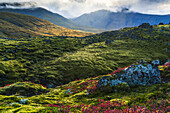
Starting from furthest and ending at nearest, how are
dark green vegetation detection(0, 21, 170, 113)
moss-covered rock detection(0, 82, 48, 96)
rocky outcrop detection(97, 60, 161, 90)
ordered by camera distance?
moss-covered rock detection(0, 82, 48, 96), dark green vegetation detection(0, 21, 170, 113), rocky outcrop detection(97, 60, 161, 90)

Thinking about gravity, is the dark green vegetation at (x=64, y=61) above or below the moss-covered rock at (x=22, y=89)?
above

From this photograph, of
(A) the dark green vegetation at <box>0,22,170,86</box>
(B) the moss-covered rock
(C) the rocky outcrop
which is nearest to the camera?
(C) the rocky outcrop

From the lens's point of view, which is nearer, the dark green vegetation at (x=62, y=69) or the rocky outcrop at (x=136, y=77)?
the rocky outcrop at (x=136, y=77)

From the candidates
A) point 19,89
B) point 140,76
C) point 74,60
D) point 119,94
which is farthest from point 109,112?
point 74,60

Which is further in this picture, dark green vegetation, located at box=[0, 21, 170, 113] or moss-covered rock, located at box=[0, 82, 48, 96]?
moss-covered rock, located at box=[0, 82, 48, 96]

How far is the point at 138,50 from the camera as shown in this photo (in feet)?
217

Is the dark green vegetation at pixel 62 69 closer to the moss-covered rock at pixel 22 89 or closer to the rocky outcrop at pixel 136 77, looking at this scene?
the moss-covered rock at pixel 22 89

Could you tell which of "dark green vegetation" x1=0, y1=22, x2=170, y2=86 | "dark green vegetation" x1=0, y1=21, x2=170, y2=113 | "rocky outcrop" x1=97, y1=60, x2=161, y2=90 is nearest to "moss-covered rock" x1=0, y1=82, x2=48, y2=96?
"dark green vegetation" x1=0, y1=21, x2=170, y2=113

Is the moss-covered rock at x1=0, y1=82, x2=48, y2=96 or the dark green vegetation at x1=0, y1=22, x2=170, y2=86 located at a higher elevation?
the dark green vegetation at x1=0, y1=22, x2=170, y2=86

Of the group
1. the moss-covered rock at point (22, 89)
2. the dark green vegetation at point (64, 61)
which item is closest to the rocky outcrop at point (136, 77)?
the moss-covered rock at point (22, 89)

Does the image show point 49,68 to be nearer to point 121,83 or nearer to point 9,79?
point 9,79

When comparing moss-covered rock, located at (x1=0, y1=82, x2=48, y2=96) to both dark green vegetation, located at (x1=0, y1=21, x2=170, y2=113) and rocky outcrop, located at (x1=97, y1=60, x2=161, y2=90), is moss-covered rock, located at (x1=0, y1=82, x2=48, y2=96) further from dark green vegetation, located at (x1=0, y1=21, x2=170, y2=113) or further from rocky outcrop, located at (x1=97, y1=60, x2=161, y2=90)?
rocky outcrop, located at (x1=97, y1=60, x2=161, y2=90)

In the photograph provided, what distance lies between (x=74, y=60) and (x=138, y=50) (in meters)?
39.9

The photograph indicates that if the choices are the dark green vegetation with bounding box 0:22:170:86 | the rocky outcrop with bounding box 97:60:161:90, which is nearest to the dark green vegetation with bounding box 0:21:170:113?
the dark green vegetation with bounding box 0:22:170:86
